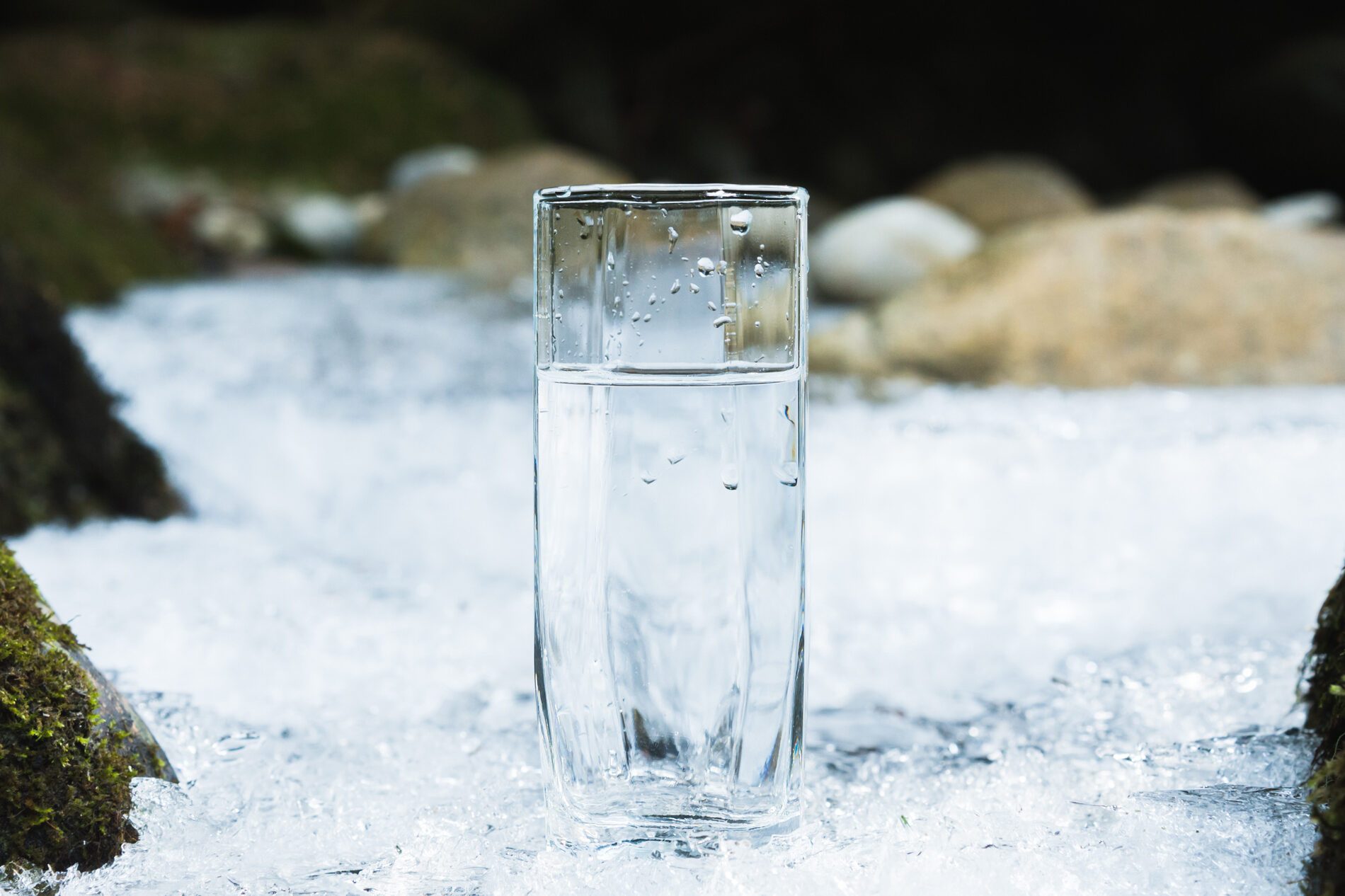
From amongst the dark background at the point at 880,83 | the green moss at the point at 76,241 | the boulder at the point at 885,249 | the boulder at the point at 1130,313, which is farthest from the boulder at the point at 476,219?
the dark background at the point at 880,83

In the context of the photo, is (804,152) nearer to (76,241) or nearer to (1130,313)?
(76,241)

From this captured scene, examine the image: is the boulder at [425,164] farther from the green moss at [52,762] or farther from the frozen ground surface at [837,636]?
the green moss at [52,762]

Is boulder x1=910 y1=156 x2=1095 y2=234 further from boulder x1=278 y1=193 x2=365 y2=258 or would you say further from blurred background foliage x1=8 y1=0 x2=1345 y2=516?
boulder x1=278 y1=193 x2=365 y2=258

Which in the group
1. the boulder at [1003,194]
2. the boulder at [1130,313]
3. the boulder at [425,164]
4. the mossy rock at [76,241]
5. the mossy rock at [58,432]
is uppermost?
the boulder at [425,164]

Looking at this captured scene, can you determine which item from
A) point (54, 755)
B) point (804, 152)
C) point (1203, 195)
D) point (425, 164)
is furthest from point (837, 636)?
point (804, 152)

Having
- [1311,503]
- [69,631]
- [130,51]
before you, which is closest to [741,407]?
[69,631]

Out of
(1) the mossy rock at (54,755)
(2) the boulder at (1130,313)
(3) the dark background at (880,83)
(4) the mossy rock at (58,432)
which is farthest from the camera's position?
(3) the dark background at (880,83)
